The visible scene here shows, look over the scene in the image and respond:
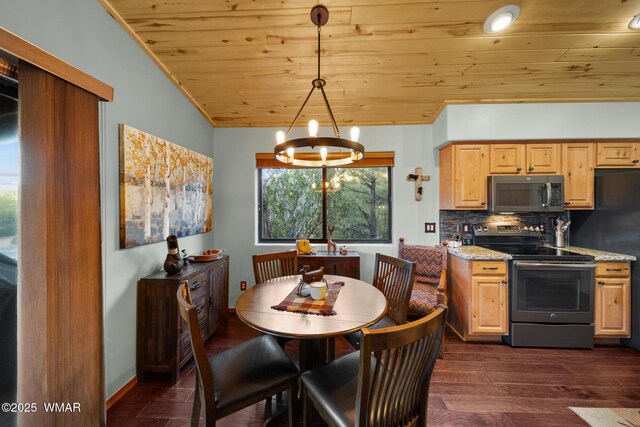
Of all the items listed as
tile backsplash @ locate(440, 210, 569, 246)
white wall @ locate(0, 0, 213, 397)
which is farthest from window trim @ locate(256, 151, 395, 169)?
white wall @ locate(0, 0, 213, 397)

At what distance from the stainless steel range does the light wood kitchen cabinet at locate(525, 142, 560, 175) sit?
0.93 m

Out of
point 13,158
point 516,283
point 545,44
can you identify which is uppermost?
point 545,44

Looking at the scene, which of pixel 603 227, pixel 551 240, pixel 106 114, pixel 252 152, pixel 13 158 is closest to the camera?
pixel 13 158

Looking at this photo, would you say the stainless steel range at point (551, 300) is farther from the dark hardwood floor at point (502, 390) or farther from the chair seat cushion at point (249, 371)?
the chair seat cushion at point (249, 371)

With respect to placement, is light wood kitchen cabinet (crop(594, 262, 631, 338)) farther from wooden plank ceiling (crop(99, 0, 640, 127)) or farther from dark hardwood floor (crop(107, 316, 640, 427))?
wooden plank ceiling (crop(99, 0, 640, 127))

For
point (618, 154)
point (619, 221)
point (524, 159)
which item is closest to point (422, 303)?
point (524, 159)

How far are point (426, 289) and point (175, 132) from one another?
3.03 m

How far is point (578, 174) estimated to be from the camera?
9.21 feet

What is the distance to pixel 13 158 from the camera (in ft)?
4.31

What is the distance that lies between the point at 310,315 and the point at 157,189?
5.80ft

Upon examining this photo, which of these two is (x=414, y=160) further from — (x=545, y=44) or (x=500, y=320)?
(x=500, y=320)

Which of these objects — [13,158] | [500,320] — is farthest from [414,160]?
[13,158]

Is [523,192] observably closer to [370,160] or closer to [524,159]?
[524,159]

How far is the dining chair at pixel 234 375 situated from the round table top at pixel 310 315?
0.88 ft
